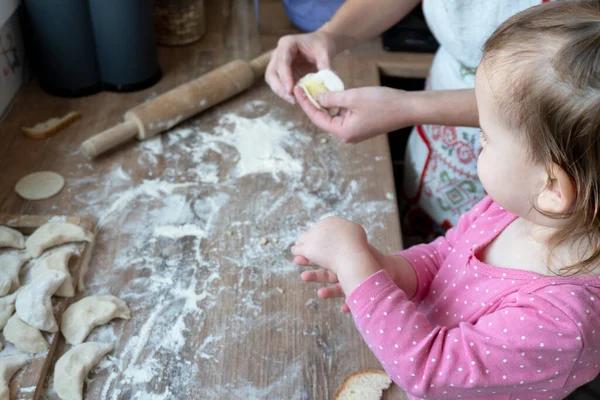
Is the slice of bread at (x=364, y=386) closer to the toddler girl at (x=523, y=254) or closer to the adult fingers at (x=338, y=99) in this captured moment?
the toddler girl at (x=523, y=254)

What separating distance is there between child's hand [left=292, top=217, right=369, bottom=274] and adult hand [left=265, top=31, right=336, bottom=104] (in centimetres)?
42

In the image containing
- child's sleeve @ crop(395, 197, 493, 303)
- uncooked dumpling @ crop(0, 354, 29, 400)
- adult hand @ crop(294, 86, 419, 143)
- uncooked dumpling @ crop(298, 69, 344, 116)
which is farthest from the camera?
uncooked dumpling @ crop(298, 69, 344, 116)

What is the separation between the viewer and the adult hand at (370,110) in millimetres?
986

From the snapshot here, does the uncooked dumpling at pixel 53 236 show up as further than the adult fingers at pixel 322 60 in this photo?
No

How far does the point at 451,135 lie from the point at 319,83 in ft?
1.03

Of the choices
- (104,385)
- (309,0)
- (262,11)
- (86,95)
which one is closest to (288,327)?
(104,385)

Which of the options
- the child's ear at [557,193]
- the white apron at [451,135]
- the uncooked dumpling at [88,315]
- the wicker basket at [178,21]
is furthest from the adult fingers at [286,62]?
the child's ear at [557,193]

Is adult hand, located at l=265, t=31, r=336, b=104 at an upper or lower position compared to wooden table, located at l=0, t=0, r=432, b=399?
upper

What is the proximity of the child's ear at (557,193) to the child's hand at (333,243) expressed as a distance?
24 centimetres

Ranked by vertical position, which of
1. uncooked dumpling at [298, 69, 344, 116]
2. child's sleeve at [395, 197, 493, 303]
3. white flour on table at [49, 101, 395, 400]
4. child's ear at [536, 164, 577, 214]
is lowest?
white flour on table at [49, 101, 395, 400]

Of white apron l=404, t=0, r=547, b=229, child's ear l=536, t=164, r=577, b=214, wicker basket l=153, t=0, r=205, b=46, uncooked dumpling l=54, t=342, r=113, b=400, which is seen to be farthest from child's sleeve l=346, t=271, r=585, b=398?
wicker basket l=153, t=0, r=205, b=46

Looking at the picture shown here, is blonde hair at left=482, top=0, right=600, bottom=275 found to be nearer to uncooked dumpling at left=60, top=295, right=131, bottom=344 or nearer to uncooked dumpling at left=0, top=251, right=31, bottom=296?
uncooked dumpling at left=60, top=295, right=131, bottom=344

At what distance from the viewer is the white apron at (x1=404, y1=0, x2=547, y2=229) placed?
43.2 inches

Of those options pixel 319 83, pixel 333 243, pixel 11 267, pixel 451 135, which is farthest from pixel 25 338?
pixel 451 135
